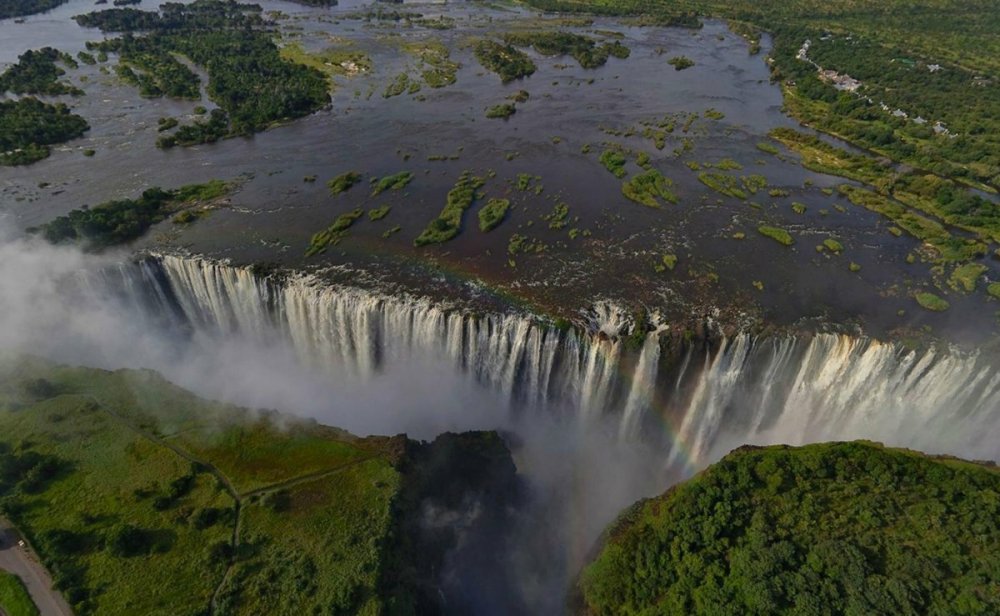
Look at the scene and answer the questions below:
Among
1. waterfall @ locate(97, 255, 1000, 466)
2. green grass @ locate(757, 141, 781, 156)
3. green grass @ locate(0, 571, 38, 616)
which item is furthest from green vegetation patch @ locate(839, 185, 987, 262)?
green grass @ locate(0, 571, 38, 616)

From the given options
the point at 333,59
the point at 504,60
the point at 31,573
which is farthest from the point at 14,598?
the point at 504,60

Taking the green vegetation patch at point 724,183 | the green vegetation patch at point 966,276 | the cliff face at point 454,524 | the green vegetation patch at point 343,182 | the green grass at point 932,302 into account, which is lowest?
the cliff face at point 454,524

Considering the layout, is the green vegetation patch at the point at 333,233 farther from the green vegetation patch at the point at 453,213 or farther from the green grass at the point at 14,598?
the green grass at the point at 14,598

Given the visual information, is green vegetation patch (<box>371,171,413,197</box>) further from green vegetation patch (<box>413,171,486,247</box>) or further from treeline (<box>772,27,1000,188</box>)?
treeline (<box>772,27,1000,188</box>)

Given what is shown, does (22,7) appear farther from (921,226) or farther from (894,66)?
(894,66)

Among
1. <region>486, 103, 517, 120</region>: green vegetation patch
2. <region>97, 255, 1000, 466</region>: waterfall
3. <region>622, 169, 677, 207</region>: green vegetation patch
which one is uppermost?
<region>486, 103, 517, 120</region>: green vegetation patch

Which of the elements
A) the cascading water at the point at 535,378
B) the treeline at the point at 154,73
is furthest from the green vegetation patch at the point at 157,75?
the cascading water at the point at 535,378

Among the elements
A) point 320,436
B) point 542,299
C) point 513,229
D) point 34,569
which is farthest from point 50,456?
point 513,229
